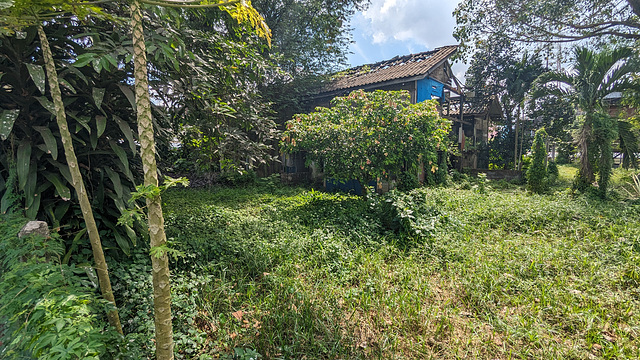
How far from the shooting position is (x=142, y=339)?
1.78 metres

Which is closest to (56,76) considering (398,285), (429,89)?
(398,285)

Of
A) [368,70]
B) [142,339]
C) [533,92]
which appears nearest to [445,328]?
[142,339]

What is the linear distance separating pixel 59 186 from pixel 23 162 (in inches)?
9.7

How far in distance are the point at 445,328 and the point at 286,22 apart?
11.5 m

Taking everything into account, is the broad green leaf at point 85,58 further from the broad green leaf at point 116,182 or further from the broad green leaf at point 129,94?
the broad green leaf at point 116,182

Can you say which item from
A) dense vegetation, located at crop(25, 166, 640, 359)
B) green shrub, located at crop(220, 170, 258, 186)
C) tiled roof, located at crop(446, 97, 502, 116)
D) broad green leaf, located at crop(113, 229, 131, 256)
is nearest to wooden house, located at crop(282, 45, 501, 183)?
tiled roof, located at crop(446, 97, 502, 116)

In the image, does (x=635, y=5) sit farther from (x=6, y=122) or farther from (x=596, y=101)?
(x=6, y=122)

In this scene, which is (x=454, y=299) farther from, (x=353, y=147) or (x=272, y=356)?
(x=353, y=147)

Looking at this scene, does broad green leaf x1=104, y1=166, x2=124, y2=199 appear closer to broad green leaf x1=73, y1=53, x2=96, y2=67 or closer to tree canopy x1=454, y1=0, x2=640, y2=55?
broad green leaf x1=73, y1=53, x2=96, y2=67

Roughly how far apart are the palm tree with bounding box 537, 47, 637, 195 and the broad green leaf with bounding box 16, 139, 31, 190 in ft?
32.7

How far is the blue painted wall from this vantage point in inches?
394

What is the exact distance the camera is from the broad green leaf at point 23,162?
190 centimetres

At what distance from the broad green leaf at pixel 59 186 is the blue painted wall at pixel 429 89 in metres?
9.88

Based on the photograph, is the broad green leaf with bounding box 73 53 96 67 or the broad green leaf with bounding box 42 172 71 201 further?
the broad green leaf with bounding box 42 172 71 201
